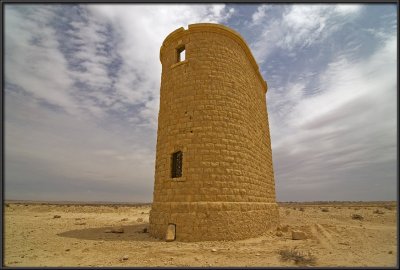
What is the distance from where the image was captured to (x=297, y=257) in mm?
6715

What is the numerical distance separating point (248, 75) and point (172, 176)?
740 cm

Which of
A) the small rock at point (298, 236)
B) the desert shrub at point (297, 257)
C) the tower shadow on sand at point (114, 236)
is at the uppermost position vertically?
the small rock at point (298, 236)

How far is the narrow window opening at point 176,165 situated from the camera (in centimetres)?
1034

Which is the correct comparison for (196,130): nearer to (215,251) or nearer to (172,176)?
(172,176)

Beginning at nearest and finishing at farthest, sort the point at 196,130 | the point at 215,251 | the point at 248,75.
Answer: the point at 215,251 < the point at 196,130 < the point at 248,75

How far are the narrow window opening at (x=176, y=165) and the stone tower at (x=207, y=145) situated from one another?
44 mm

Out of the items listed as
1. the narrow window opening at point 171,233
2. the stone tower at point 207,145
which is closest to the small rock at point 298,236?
the stone tower at point 207,145

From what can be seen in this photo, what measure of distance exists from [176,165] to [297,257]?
19.0 feet

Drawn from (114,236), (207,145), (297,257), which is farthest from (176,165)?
(297,257)

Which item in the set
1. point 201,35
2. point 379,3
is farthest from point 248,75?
point 379,3

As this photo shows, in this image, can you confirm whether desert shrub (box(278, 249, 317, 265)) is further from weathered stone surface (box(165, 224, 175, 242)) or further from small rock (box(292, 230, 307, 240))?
weathered stone surface (box(165, 224, 175, 242))

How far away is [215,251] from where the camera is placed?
744cm

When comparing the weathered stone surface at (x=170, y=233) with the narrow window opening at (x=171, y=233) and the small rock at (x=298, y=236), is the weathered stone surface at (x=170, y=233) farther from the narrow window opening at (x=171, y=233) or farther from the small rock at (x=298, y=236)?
the small rock at (x=298, y=236)

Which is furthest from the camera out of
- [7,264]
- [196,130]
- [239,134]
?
[239,134]
